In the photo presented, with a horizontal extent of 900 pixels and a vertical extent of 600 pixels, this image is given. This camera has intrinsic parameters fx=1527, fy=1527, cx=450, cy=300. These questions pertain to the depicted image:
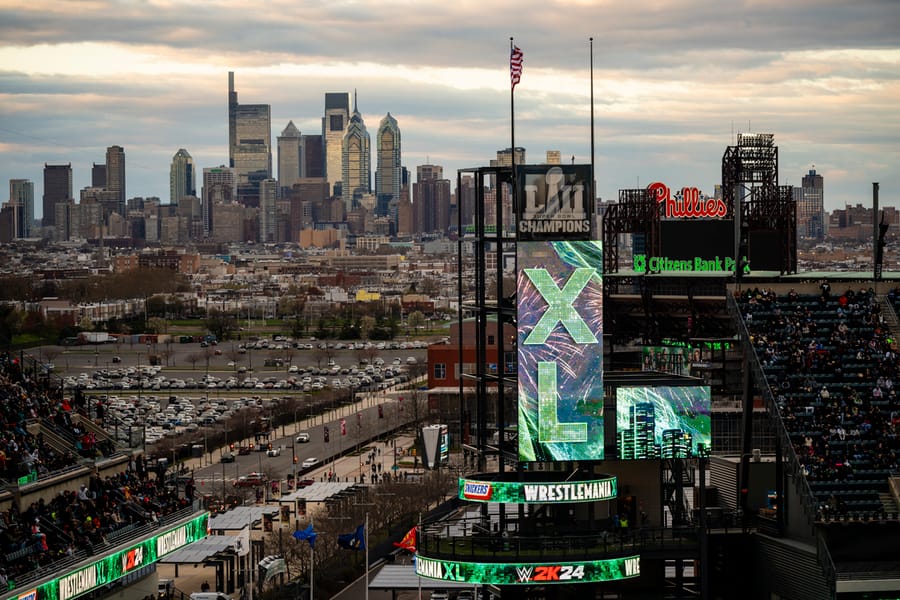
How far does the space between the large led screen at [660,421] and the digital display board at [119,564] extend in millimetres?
13474

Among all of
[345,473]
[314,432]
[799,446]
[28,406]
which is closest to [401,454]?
[345,473]

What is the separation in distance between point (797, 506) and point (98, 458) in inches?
814

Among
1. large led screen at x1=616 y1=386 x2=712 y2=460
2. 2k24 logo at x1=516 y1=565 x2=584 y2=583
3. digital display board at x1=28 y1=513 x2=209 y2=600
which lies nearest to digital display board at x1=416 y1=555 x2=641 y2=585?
2k24 logo at x1=516 y1=565 x2=584 y2=583

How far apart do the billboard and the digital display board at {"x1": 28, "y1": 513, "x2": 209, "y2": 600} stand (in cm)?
1375

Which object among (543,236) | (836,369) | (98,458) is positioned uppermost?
(543,236)

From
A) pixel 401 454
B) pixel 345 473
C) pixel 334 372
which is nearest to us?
pixel 345 473

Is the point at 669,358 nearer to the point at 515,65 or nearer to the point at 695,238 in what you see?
the point at 695,238

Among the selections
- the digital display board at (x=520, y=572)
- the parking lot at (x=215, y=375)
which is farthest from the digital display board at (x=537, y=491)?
the parking lot at (x=215, y=375)

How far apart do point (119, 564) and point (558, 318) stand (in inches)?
529

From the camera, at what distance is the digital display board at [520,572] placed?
1507 inches

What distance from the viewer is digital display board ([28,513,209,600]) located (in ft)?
122

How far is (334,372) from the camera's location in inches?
→ 6083

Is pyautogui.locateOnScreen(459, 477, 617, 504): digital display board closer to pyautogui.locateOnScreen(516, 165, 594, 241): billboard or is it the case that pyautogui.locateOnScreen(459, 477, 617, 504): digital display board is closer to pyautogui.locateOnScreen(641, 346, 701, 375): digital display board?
pyautogui.locateOnScreen(516, 165, 594, 241): billboard

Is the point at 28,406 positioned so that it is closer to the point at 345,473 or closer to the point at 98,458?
the point at 98,458
